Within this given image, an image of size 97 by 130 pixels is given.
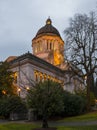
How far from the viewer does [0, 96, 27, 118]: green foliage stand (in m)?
46.6

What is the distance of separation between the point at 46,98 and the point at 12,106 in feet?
44.4

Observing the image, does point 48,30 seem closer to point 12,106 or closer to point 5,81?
point 5,81

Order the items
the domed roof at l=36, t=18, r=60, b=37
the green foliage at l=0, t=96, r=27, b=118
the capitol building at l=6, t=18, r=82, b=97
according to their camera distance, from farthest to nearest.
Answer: the domed roof at l=36, t=18, r=60, b=37 < the capitol building at l=6, t=18, r=82, b=97 < the green foliage at l=0, t=96, r=27, b=118

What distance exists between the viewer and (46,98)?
113ft

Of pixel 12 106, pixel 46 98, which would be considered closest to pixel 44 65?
pixel 12 106

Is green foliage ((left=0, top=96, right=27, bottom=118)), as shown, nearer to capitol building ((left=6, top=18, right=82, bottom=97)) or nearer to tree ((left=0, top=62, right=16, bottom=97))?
Result: capitol building ((left=6, top=18, right=82, bottom=97))

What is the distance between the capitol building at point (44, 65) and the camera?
5905 centimetres

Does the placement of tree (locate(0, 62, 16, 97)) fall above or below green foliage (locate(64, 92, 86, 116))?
above

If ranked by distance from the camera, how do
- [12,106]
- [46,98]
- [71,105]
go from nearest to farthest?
[46,98] < [71,105] < [12,106]

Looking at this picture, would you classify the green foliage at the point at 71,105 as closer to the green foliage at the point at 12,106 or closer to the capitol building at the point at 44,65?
the capitol building at the point at 44,65


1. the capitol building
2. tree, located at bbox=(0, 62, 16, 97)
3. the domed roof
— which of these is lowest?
tree, located at bbox=(0, 62, 16, 97)

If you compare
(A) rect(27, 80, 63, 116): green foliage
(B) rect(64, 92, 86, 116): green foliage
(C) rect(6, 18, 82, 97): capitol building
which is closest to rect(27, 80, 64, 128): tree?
(A) rect(27, 80, 63, 116): green foliage

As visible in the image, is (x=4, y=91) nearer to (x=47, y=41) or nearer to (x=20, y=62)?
(x=20, y=62)

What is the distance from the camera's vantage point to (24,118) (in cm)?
4581
